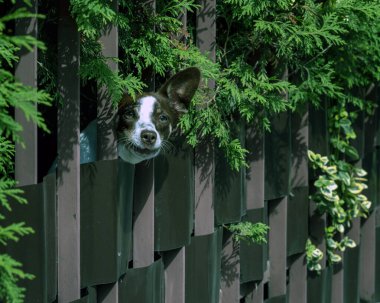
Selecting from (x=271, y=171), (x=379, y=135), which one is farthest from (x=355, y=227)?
(x=271, y=171)

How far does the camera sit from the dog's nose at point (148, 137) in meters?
3.82

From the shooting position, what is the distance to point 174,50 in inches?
154

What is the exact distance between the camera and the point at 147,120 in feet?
12.8

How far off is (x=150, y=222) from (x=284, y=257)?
52.4 inches

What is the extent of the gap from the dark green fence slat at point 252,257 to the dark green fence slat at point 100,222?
1.18m

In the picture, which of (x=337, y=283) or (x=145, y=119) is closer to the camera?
(x=145, y=119)

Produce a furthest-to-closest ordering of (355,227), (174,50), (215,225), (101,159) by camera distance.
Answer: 1. (355,227)
2. (215,225)
3. (174,50)
4. (101,159)

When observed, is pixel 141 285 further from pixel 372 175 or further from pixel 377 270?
pixel 377 270

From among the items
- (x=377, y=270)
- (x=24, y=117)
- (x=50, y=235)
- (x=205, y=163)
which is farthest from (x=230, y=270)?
(x=377, y=270)

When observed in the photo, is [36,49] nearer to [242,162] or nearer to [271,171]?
[242,162]

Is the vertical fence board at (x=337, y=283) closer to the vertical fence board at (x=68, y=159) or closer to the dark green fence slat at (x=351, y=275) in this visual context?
the dark green fence slat at (x=351, y=275)

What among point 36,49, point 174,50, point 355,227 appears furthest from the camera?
point 355,227

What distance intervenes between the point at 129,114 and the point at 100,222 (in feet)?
1.57

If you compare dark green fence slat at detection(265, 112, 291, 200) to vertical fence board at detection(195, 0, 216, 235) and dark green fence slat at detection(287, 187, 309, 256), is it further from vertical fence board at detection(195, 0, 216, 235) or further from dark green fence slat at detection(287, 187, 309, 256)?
vertical fence board at detection(195, 0, 216, 235)
